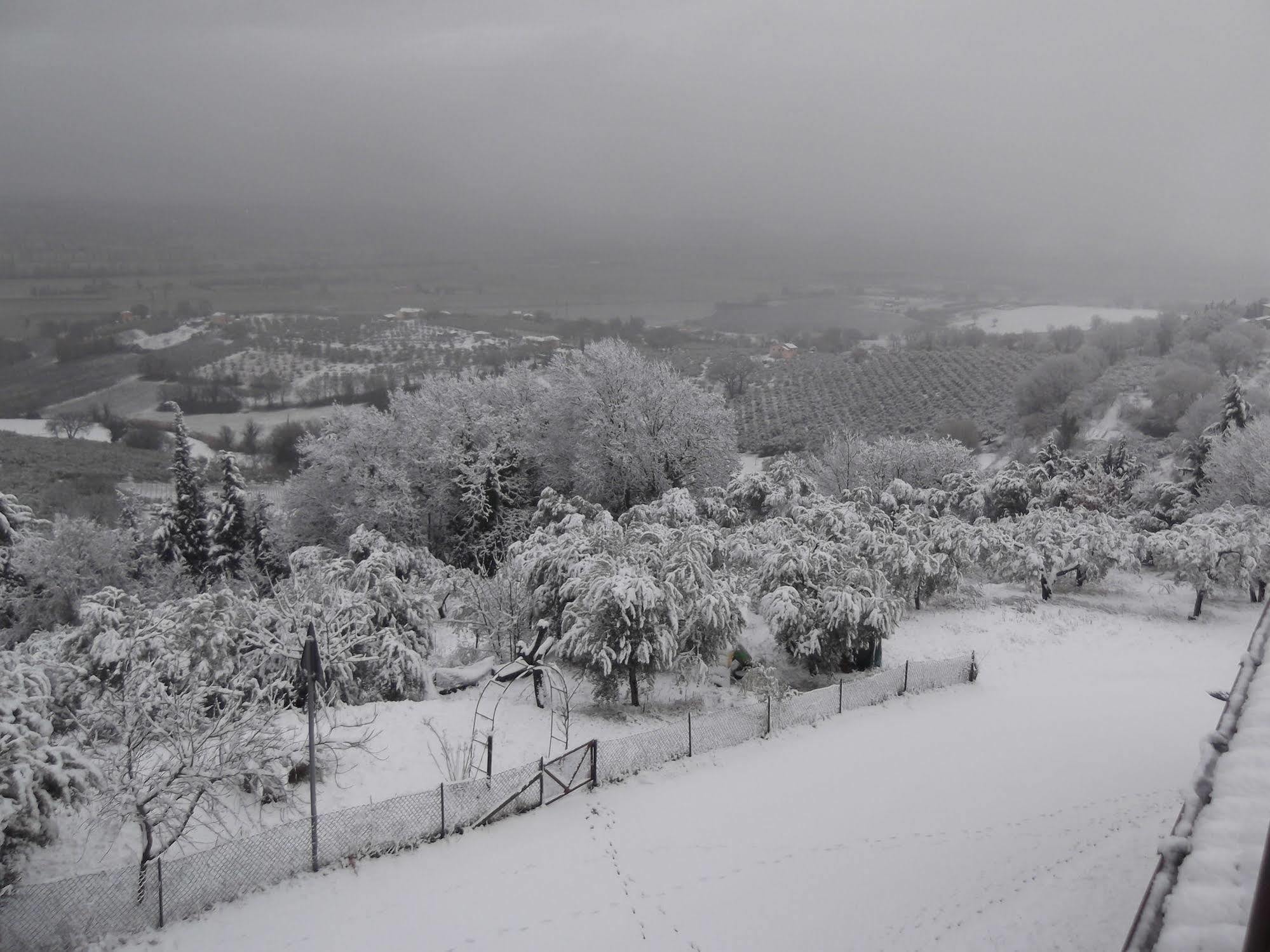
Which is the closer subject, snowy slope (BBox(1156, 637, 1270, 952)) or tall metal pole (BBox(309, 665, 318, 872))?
snowy slope (BBox(1156, 637, 1270, 952))

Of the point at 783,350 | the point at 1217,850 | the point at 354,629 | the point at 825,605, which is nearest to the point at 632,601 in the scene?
the point at 825,605

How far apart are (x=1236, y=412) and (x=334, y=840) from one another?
157ft

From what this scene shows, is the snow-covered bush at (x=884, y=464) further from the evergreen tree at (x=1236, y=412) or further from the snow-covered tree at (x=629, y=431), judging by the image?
the evergreen tree at (x=1236, y=412)

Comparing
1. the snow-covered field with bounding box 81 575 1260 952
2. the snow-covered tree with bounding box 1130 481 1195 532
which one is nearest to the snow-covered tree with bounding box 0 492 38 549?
the snow-covered field with bounding box 81 575 1260 952

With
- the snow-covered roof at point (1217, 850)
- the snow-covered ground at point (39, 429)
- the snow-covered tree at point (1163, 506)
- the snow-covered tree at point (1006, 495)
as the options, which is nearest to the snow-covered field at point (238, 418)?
the snow-covered ground at point (39, 429)

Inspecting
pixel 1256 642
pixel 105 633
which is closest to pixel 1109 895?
pixel 1256 642

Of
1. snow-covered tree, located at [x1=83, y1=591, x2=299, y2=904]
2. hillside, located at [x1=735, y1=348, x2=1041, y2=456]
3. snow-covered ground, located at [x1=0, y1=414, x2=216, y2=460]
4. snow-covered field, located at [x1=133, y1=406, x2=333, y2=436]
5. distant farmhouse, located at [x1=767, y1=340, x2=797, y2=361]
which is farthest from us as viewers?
distant farmhouse, located at [x1=767, y1=340, x2=797, y2=361]

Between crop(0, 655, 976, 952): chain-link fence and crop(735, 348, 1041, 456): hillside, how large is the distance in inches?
1695

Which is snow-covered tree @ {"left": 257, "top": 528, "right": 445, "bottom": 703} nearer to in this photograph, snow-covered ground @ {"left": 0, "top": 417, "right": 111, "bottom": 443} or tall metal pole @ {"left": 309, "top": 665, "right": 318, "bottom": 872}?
tall metal pole @ {"left": 309, "top": 665, "right": 318, "bottom": 872}

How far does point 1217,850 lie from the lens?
3.17 meters

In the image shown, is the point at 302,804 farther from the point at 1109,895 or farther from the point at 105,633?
the point at 1109,895

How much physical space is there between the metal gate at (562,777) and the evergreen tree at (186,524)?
24302mm

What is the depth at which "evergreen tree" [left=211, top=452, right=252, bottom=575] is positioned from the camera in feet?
95.5

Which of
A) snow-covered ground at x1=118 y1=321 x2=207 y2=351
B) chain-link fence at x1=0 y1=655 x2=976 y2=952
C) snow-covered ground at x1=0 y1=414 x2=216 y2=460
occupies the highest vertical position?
snow-covered ground at x1=118 y1=321 x2=207 y2=351
